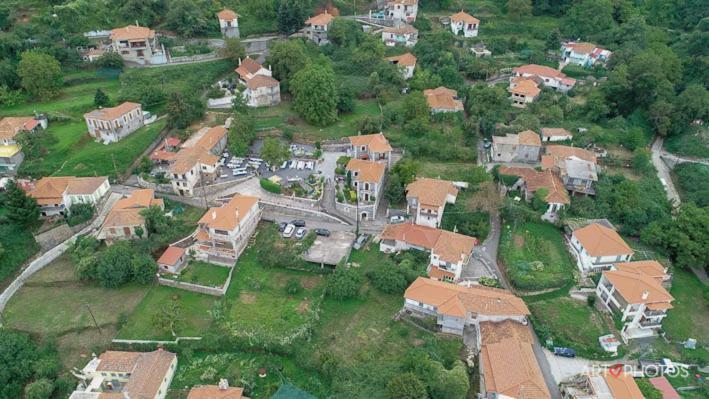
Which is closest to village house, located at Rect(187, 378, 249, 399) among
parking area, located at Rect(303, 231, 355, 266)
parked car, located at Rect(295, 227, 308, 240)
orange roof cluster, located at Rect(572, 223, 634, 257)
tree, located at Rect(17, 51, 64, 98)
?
parking area, located at Rect(303, 231, 355, 266)

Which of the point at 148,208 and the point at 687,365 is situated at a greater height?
the point at 148,208

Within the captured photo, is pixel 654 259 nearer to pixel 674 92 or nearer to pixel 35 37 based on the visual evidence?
pixel 674 92

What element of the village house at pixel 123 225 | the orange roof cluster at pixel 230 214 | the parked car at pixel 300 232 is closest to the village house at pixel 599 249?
the parked car at pixel 300 232

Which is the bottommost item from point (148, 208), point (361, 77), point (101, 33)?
point (148, 208)

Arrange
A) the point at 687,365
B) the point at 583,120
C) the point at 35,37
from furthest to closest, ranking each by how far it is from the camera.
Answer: the point at 35,37
the point at 583,120
the point at 687,365

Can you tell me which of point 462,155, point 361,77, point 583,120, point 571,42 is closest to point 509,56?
point 571,42

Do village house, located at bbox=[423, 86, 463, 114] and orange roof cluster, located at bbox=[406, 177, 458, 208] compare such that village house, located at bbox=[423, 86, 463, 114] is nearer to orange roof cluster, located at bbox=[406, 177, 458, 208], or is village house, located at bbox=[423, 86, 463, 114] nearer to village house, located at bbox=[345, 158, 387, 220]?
orange roof cluster, located at bbox=[406, 177, 458, 208]

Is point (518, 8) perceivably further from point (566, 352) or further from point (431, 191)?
point (566, 352)
